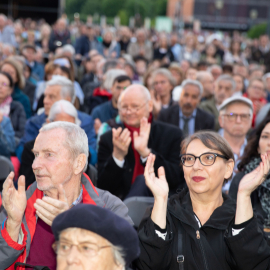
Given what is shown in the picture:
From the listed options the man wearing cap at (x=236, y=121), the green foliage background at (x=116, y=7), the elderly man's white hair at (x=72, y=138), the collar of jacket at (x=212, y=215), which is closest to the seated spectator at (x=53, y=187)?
the elderly man's white hair at (x=72, y=138)

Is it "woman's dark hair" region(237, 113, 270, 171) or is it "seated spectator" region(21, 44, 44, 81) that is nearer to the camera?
"woman's dark hair" region(237, 113, 270, 171)

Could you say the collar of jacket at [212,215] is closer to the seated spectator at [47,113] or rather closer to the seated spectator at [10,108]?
the seated spectator at [47,113]

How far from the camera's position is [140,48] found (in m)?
13.4

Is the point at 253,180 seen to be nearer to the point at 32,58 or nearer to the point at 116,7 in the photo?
the point at 32,58

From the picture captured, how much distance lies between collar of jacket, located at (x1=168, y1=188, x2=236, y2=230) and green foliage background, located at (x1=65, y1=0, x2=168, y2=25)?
2201 inches

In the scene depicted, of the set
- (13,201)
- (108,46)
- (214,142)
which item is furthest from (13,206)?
(108,46)

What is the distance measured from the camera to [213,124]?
20.3 feet

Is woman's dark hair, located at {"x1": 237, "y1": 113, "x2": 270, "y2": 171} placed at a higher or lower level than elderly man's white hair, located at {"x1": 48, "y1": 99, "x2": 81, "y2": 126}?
lower

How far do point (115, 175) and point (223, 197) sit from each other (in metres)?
1.38

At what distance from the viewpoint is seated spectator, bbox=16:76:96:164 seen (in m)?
4.94

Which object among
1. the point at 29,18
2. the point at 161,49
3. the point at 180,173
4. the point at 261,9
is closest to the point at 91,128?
the point at 180,173

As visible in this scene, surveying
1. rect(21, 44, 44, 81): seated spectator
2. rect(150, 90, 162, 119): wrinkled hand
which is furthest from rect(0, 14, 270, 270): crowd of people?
rect(21, 44, 44, 81): seated spectator

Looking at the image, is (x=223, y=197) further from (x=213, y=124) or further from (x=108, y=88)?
(x=108, y=88)

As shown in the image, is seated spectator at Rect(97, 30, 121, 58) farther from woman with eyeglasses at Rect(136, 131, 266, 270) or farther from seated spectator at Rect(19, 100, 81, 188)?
woman with eyeglasses at Rect(136, 131, 266, 270)
